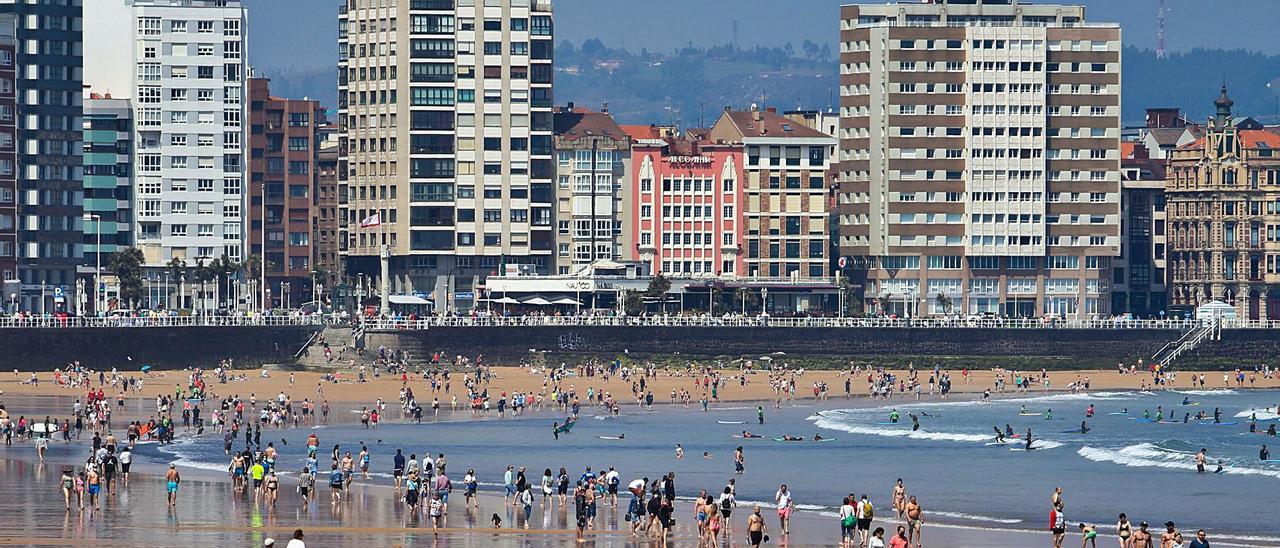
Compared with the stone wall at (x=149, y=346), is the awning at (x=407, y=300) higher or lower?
higher

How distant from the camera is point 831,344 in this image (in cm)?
14188

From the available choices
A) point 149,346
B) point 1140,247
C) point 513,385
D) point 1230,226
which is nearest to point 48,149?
point 149,346

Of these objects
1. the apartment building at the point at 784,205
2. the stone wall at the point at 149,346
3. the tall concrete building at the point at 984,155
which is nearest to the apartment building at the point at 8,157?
the stone wall at the point at 149,346

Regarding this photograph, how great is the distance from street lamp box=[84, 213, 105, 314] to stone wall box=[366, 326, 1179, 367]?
95.9 ft

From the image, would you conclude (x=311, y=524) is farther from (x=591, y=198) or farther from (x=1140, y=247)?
(x=1140, y=247)

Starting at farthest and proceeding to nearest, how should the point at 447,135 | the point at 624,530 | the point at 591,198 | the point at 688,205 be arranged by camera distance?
the point at 591,198, the point at 688,205, the point at 447,135, the point at 624,530

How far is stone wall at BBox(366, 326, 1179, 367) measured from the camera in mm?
138500

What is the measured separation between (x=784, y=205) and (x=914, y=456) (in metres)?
85.7

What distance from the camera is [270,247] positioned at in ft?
593

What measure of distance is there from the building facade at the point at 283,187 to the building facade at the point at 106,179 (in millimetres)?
12105

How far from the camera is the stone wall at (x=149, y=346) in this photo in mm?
121500

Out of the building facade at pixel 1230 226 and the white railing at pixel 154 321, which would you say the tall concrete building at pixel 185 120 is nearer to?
the white railing at pixel 154 321

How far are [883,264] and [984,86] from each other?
1443 centimetres

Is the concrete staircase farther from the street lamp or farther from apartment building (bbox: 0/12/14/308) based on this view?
apartment building (bbox: 0/12/14/308)
